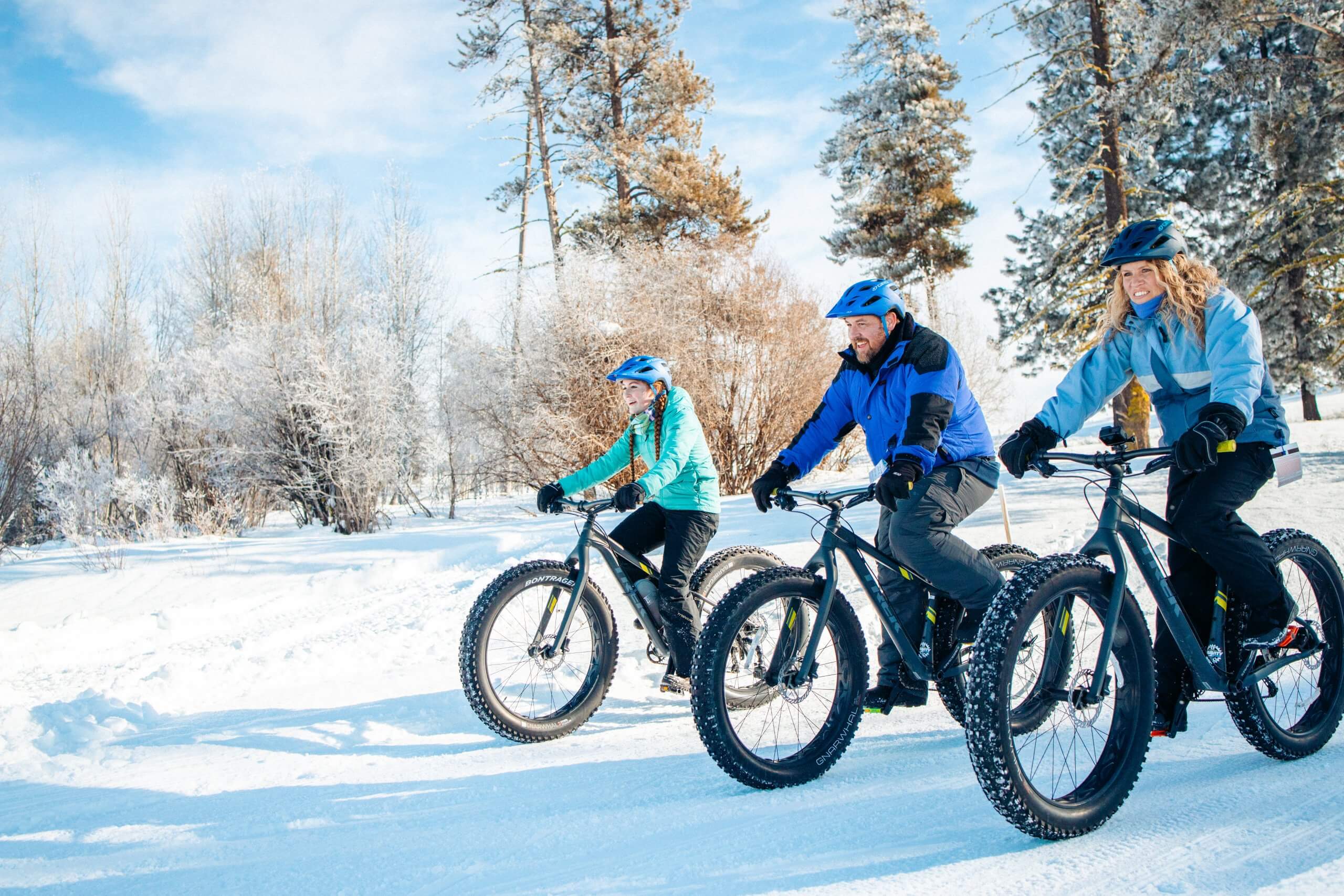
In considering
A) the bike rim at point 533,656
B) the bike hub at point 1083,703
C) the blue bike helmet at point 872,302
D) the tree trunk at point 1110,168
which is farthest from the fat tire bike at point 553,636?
the tree trunk at point 1110,168

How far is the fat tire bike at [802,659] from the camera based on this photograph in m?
3.28

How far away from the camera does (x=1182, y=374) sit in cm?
332

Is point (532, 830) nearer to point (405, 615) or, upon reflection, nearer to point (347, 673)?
point (347, 673)

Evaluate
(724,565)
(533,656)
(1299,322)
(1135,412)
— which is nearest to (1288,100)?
(1135,412)

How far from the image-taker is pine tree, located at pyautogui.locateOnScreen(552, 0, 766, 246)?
77.8 feet

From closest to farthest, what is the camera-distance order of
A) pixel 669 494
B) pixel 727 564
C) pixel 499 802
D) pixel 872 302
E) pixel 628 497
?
pixel 499 802
pixel 872 302
pixel 628 497
pixel 669 494
pixel 727 564

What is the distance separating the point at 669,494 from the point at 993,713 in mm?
2473

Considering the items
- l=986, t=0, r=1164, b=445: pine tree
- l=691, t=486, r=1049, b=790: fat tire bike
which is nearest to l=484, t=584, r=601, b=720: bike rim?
l=691, t=486, r=1049, b=790: fat tire bike

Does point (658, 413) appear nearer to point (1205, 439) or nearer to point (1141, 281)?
point (1141, 281)

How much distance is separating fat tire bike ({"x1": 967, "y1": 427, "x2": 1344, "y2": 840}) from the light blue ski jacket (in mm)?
303

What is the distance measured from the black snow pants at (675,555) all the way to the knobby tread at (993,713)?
80.0 inches

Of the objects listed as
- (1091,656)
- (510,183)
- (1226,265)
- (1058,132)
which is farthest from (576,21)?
(1091,656)

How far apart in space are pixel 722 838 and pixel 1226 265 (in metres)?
20.9

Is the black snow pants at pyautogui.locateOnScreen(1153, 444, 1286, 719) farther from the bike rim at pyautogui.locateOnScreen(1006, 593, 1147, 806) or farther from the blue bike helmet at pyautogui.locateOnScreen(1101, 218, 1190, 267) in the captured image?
the blue bike helmet at pyautogui.locateOnScreen(1101, 218, 1190, 267)
